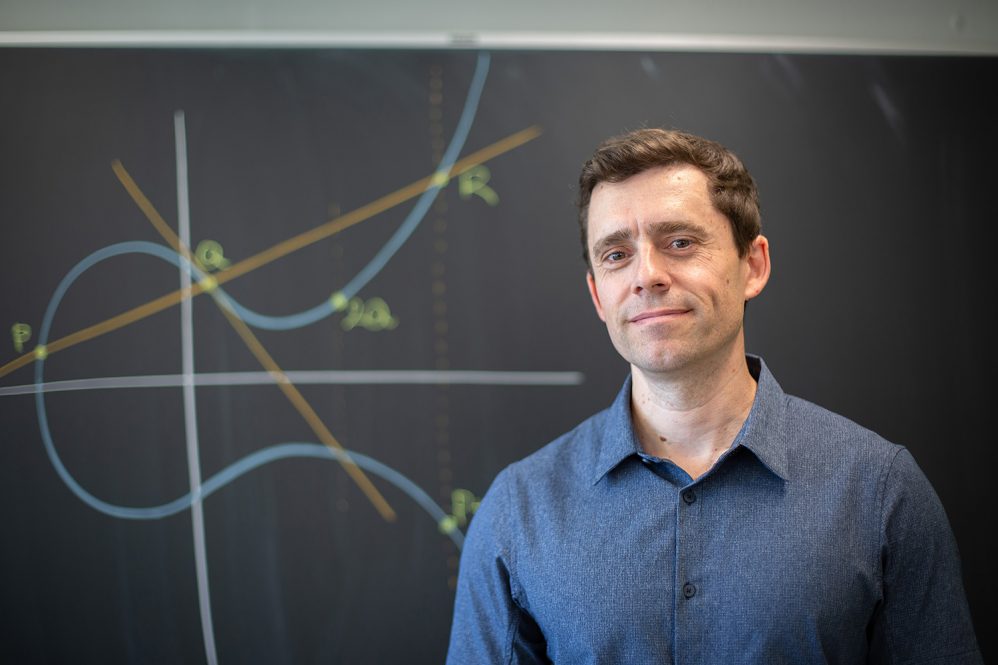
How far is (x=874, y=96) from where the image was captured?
1608 mm

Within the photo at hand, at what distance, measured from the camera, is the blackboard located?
1.50 m

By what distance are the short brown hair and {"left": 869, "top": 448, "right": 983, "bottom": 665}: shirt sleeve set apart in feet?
1.48

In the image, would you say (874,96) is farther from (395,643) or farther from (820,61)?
(395,643)

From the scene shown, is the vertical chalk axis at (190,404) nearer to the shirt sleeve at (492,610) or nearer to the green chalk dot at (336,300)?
the green chalk dot at (336,300)

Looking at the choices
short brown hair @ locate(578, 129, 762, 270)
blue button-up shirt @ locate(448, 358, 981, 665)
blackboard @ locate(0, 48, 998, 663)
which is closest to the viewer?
blue button-up shirt @ locate(448, 358, 981, 665)

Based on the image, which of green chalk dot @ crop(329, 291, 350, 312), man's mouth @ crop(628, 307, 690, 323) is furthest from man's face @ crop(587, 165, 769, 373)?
green chalk dot @ crop(329, 291, 350, 312)

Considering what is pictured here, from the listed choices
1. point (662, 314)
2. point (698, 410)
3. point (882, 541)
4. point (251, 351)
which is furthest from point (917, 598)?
point (251, 351)

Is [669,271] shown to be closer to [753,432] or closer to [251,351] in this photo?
[753,432]

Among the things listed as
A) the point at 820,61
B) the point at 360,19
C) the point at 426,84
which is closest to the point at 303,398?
the point at 426,84

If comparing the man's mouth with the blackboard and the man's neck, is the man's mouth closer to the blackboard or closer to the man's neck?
the man's neck

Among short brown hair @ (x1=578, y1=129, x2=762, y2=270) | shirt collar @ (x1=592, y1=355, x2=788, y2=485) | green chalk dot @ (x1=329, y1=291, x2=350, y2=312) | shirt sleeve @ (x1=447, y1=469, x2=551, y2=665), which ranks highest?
short brown hair @ (x1=578, y1=129, x2=762, y2=270)

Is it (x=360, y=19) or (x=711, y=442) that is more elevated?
(x=360, y=19)

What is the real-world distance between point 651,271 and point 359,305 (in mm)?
694

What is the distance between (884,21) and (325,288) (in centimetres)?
136
